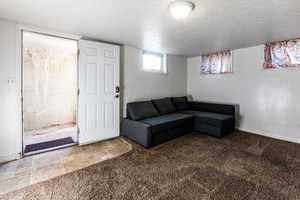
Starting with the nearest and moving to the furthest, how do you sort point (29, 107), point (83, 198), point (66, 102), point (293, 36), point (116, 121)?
1. point (83, 198)
2. point (293, 36)
3. point (116, 121)
4. point (29, 107)
5. point (66, 102)

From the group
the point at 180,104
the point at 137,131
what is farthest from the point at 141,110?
the point at 180,104

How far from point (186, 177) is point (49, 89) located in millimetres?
4237

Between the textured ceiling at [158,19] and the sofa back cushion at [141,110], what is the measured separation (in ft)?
4.96

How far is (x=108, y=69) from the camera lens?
333 centimetres

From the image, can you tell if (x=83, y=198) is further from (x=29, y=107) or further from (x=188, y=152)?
(x=29, y=107)

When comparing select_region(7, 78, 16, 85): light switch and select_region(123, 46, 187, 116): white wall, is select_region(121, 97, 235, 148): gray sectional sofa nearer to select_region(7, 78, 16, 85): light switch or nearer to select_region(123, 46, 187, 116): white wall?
select_region(123, 46, 187, 116): white wall

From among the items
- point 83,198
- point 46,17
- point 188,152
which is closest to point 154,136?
point 188,152

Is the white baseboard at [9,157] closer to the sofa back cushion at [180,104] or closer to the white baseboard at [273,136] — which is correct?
the sofa back cushion at [180,104]

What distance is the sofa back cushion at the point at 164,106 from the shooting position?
4.03 metres

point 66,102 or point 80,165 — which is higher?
point 66,102

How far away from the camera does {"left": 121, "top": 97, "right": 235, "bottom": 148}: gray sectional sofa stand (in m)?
3.05

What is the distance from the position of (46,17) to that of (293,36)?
4452mm

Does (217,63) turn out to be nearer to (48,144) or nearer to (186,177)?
(186,177)

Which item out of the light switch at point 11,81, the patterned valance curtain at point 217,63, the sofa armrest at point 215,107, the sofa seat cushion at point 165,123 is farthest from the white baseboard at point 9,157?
the patterned valance curtain at point 217,63
